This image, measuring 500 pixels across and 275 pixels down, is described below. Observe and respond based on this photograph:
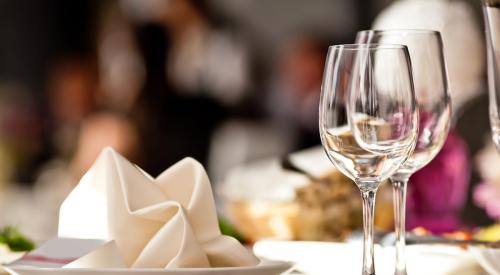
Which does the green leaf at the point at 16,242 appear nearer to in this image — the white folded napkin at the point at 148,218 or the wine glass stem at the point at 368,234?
the white folded napkin at the point at 148,218

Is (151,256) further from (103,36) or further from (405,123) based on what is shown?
(103,36)

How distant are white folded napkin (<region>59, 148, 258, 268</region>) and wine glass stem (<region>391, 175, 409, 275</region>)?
132mm

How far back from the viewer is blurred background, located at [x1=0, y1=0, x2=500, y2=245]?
17.0 ft

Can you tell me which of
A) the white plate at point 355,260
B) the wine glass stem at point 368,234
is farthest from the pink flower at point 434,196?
the wine glass stem at point 368,234

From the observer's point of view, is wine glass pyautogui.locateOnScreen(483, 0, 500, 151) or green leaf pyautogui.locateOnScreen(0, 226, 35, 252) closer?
wine glass pyautogui.locateOnScreen(483, 0, 500, 151)

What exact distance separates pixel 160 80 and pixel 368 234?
16.4 feet

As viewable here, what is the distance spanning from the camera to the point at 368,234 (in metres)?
0.76

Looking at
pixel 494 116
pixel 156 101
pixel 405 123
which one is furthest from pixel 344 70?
pixel 156 101

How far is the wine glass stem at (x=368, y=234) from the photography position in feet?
2.43

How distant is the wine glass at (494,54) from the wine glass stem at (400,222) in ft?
0.33

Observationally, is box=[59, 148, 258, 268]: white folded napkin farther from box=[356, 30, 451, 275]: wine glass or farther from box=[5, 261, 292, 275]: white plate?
box=[356, 30, 451, 275]: wine glass

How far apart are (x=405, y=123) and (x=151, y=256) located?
0.22 meters

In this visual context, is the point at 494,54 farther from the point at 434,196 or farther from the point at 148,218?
the point at 434,196

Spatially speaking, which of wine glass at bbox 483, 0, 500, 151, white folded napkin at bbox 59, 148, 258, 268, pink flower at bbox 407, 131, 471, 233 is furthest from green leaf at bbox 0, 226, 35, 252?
pink flower at bbox 407, 131, 471, 233
